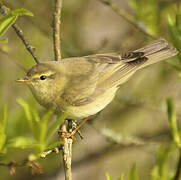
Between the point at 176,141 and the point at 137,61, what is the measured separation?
4.49 feet

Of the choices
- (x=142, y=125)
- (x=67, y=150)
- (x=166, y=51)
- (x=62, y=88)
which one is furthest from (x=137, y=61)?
(x=142, y=125)

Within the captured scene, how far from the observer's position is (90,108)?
3.99 metres

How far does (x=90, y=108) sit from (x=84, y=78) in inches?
14.6

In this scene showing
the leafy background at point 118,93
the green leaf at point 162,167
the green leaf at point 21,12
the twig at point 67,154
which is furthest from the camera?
the leafy background at point 118,93

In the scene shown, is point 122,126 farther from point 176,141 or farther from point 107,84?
point 176,141

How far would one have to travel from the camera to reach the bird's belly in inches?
149

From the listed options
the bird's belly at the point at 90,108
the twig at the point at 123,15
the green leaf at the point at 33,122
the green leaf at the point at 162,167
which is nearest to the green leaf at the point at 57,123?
the green leaf at the point at 33,122

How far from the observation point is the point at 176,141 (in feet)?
10.7

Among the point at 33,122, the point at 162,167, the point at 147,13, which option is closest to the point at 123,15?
the point at 147,13

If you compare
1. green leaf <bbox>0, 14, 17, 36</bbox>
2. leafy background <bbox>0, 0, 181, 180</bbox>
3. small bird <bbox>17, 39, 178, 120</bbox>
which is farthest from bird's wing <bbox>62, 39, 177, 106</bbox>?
green leaf <bbox>0, 14, 17, 36</bbox>

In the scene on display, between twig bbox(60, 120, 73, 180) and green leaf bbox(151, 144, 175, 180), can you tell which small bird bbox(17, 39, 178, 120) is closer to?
twig bbox(60, 120, 73, 180)

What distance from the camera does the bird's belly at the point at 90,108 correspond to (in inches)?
149

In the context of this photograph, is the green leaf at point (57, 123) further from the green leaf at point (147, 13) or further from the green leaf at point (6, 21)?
the green leaf at point (147, 13)

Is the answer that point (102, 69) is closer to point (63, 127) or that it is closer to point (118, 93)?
point (118, 93)
